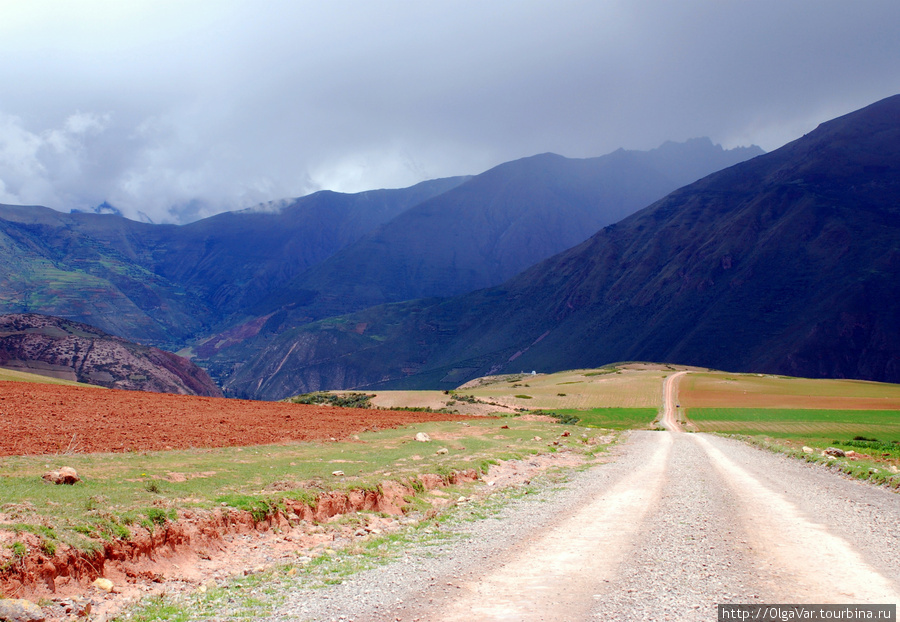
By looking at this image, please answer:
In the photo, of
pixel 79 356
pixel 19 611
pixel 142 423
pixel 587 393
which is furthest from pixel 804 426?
pixel 79 356

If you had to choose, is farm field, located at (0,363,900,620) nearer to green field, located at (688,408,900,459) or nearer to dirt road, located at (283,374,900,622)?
green field, located at (688,408,900,459)

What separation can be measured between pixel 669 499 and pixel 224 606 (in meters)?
12.9

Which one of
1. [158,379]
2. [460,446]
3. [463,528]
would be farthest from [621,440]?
[158,379]

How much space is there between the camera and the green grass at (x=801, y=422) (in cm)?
5256

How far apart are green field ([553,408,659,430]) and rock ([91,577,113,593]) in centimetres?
5470

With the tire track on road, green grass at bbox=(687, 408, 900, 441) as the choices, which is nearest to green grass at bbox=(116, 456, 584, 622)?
the tire track on road

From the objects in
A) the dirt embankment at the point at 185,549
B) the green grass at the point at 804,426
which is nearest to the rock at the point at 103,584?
the dirt embankment at the point at 185,549

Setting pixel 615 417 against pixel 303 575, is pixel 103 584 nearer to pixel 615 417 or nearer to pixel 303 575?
pixel 303 575

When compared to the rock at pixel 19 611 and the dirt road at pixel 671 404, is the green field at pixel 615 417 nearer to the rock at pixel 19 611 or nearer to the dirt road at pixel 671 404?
the dirt road at pixel 671 404

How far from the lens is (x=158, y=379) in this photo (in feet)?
349

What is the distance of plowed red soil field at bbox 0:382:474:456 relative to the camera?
20422 mm

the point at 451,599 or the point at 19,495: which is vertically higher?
the point at 19,495

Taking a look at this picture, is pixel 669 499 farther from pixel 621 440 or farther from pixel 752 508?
pixel 621 440

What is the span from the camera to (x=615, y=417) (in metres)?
69.9
